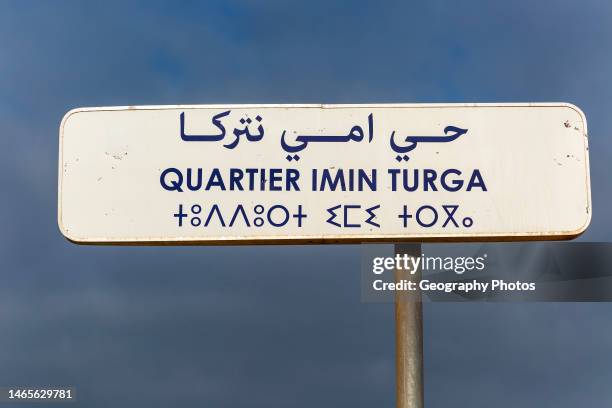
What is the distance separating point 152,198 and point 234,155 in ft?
2.45

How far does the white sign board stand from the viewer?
664 cm

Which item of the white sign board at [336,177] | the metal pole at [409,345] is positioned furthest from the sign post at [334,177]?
the metal pole at [409,345]

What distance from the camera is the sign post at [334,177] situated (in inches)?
262

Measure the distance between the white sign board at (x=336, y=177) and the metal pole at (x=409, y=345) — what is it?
1.60ft

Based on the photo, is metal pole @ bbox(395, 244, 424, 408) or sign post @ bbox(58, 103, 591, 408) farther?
sign post @ bbox(58, 103, 591, 408)

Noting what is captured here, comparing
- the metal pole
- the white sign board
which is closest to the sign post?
the white sign board

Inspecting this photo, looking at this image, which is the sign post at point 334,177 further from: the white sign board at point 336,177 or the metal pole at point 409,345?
the metal pole at point 409,345

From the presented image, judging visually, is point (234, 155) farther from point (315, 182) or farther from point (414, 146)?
point (414, 146)

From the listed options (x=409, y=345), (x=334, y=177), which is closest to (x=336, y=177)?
(x=334, y=177)

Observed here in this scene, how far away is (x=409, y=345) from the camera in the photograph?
636 cm

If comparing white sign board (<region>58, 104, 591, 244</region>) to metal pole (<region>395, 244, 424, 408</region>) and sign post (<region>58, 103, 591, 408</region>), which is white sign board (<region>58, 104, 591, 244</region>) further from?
metal pole (<region>395, 244, 424, 408</region>)

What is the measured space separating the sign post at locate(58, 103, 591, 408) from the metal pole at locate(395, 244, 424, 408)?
42 cm

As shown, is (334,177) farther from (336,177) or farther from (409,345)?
(409,345)

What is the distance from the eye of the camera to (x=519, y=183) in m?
6.70
